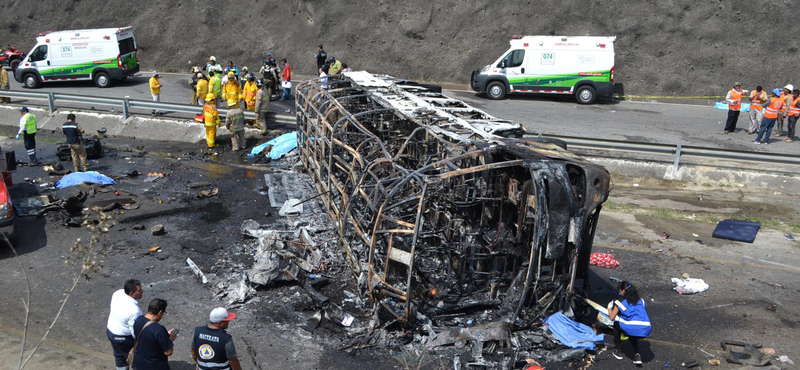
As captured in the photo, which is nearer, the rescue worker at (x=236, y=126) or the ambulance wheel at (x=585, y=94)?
the rescue worker at (x=236, y=126)

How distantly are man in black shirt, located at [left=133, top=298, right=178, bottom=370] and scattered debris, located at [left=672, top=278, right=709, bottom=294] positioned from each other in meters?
7.03

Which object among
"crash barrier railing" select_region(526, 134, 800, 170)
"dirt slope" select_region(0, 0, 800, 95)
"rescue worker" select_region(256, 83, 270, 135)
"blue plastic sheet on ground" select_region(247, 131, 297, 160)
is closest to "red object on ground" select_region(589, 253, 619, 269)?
"crash barrier railing" select_region(526, 134, 800, 170)

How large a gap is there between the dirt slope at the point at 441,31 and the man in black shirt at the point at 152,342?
20981 mm

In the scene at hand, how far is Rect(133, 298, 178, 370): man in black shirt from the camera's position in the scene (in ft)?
18.0

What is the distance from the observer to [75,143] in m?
13.1

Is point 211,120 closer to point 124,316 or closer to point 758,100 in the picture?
point 124,316

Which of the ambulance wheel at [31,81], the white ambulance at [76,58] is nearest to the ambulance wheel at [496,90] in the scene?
the white ambulance at [76,58]

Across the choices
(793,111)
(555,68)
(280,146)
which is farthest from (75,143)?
(793,111)

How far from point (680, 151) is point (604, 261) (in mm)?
5372

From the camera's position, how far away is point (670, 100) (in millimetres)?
22641

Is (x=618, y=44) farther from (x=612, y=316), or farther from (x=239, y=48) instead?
(x=612, y=316)

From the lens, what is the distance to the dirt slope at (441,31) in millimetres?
22594

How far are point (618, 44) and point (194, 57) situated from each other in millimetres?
18884

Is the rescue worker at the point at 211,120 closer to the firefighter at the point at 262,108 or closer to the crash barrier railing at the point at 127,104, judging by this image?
the crash barrier railing at the point at 127,104
